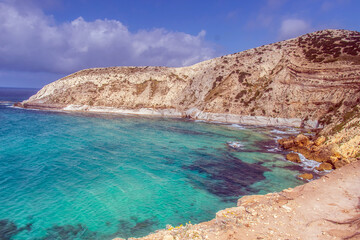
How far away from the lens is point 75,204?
A: 16.4 m

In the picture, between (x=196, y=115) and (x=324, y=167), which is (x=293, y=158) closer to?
(x=324, y=167)

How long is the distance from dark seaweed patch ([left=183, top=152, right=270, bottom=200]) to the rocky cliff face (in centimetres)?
1459

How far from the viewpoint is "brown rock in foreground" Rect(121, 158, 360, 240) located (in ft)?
32.0

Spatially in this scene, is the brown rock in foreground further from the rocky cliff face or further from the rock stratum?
the rocky cliff face

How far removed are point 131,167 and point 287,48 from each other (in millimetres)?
68138

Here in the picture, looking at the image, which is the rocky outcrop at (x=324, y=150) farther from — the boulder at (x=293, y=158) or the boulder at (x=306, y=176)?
the boulder at (x=306, y=176)

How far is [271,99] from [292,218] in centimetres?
5402

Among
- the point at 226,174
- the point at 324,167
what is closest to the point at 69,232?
the point at 226,174

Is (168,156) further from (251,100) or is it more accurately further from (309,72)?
(309,72)

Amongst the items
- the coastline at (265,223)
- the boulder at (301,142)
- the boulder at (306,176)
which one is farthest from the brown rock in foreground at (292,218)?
the boulder at (301,142)

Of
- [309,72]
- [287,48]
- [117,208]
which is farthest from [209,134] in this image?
[287,48]

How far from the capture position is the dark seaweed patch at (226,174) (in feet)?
63.7

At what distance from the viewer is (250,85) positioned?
226ft

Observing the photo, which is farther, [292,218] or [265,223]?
[292,218]
